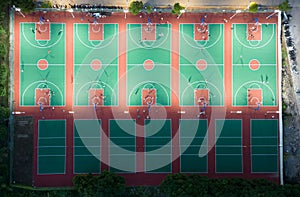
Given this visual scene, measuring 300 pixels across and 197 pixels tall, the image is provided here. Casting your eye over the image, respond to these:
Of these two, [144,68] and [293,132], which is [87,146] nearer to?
[144,68]

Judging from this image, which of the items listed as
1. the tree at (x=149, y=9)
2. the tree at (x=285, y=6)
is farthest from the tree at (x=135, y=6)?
the tree at (x=285, y=6)

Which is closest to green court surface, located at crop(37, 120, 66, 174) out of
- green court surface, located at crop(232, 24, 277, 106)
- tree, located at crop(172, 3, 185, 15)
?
tree, located at crop(172, 3, 185, 15)

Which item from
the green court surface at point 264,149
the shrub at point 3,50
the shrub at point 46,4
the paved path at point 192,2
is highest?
the paved path at point 192,2

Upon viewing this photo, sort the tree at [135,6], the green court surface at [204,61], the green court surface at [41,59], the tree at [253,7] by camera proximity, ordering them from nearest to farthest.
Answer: the tree at [135,6], the tree at [253,7], the green court surface at [41,59], the green court surface at [204,61]

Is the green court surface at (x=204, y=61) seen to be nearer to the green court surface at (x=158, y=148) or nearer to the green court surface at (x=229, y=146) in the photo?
the green court surface at (x=229, y=146)

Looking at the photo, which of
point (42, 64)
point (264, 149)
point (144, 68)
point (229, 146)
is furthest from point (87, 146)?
point (264, 149)
